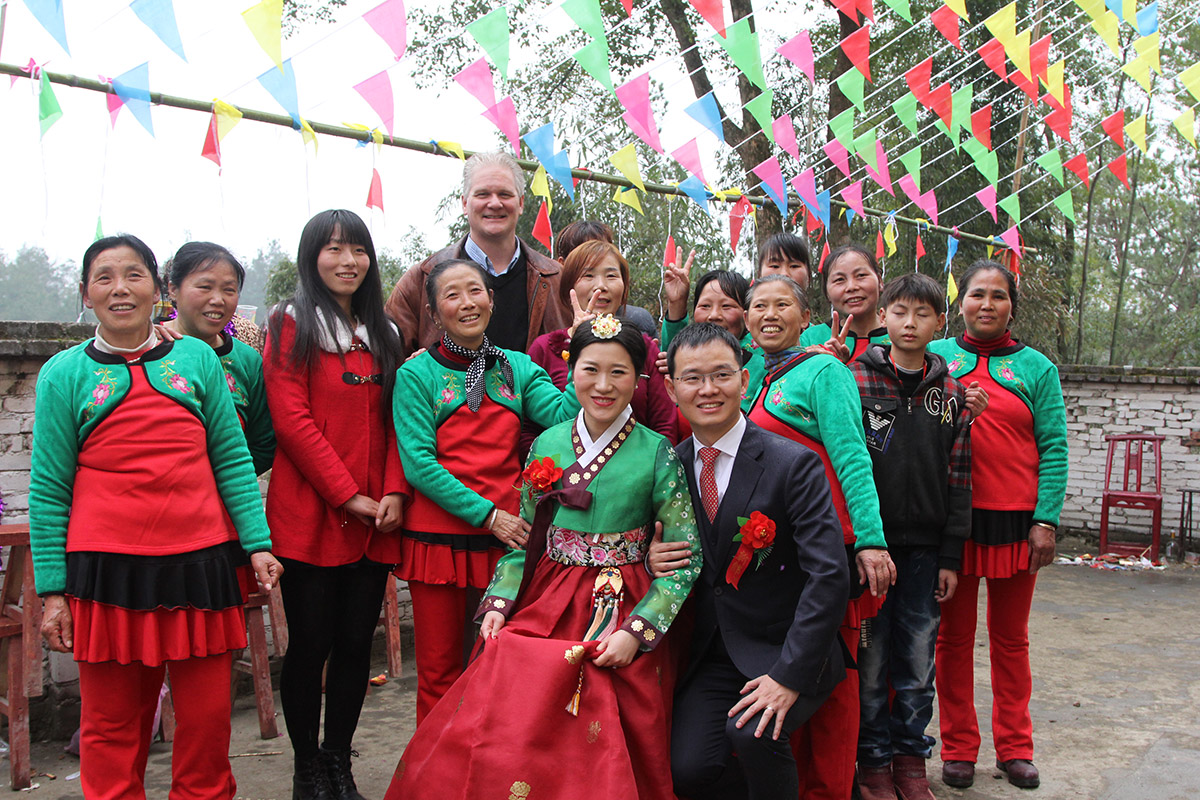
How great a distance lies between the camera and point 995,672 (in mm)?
3268

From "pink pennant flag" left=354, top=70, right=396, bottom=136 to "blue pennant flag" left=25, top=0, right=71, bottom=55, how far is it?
3.89 feet

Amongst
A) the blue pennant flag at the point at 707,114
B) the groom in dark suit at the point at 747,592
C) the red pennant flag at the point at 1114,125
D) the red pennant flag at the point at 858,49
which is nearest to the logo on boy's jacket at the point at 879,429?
the groom in dark suit at the point at 747,592

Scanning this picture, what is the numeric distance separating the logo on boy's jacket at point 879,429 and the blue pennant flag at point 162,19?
264cm

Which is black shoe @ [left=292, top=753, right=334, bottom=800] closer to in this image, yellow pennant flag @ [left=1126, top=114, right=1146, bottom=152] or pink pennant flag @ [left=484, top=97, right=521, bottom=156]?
pink pennant flag @ [left=484, top=97, right=521, bottom=156]

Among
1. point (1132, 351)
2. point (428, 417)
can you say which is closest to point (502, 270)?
point (428, 417)

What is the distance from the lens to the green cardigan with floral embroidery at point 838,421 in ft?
8.55

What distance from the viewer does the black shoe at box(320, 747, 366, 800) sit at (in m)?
2.80

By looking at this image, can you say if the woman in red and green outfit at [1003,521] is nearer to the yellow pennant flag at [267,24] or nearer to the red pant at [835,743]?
the red pant at [835,743]

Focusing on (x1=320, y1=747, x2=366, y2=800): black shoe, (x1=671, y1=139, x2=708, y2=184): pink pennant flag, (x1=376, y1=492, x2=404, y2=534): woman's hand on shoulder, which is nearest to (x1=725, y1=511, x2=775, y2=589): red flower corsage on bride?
(x1=376, y1=492, x2=404, y2=534): woman's hand on shoulder

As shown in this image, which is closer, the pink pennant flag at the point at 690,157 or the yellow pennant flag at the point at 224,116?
the yellow pennant flag at the point at 224,116

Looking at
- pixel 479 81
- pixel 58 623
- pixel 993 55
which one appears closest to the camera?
pixel 58 623

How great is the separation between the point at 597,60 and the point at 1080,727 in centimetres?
366

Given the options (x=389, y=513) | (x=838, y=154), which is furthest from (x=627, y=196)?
(x=389, y=513)

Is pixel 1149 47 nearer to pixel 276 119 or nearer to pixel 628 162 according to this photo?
pixel 628 162
